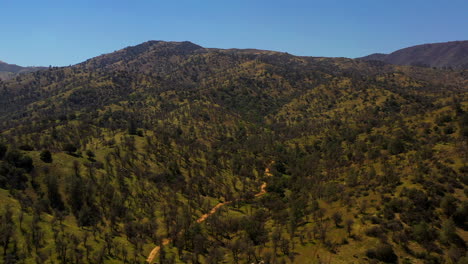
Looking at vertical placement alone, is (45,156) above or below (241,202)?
above

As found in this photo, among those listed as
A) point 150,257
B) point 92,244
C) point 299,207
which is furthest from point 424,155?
point 92,244

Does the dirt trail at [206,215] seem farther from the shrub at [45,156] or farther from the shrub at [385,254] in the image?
the shrub at [45,156]

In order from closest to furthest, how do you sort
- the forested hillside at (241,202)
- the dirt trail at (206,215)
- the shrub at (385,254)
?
the shrub at (385,254), the forested hillside at (241,202), the dirt trail at (206,215)

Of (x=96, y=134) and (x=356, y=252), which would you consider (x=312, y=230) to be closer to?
(x=356, y=252)

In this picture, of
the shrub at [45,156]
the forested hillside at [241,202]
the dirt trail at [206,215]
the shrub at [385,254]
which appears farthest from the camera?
the shrub at [45,156]

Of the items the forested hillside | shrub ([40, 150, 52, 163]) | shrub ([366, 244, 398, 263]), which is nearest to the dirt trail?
the forested hillside

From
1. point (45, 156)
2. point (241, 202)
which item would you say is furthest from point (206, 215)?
point (45, 156)

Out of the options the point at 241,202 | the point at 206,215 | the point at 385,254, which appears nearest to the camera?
the point at 385,254

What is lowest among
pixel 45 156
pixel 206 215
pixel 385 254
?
pixel 206 215

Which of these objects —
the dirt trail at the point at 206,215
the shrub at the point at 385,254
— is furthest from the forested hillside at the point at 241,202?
the dirt trail at the point at 206,215

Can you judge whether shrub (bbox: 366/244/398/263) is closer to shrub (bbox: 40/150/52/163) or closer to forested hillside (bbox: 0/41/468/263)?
forested hillside (bbox: 0/41/468/263)

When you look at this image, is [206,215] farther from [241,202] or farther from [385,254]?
[385,254]
